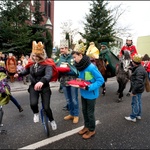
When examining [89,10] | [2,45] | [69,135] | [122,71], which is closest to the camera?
[69,135]

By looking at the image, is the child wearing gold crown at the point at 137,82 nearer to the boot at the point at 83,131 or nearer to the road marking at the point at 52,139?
the boot at the point at 83,131

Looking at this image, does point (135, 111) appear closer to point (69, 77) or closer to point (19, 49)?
point (69, 77)

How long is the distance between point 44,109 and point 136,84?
2.56 meters

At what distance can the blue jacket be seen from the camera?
3.47 metres

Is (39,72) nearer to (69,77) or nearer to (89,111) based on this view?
(69,77)

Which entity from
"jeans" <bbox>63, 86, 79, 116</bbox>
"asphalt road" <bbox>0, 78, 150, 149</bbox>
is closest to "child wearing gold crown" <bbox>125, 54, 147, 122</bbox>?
"asphalt road" <bbox>0, 78, 150, 149</bbox>

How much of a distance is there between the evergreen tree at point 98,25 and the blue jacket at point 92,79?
48.9 feet

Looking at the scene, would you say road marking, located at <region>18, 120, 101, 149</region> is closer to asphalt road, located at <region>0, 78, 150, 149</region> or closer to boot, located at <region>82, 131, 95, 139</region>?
asphalt road, located at <region>0, 78, 150, 149</region>

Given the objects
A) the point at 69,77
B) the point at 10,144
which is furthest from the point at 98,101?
the point at 10,144

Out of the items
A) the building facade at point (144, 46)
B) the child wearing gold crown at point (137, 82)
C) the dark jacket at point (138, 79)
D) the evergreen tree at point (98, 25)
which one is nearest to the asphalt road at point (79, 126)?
the child wearing gold crown at point (137, 82)

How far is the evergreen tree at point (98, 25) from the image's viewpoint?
18.2 m

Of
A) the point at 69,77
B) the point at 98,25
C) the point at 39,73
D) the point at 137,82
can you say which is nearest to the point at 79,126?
the point at 69,77

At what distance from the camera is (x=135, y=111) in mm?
4906

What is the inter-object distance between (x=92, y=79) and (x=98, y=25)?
1614 centimetres
